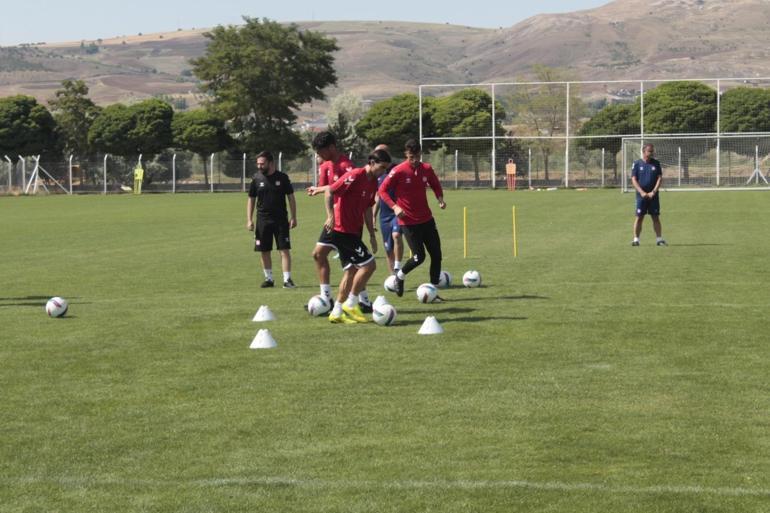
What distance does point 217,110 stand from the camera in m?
81.9

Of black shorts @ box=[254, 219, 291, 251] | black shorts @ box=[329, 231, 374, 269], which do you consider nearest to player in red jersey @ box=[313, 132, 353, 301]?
black shorts @ box=[329, 231, 374, 269]

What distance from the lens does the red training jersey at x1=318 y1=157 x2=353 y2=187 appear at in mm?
14469

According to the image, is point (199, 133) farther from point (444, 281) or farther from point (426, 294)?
point (426, 294)

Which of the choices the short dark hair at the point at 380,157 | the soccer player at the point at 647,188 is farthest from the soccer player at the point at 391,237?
the soccer player at the point at 647,188

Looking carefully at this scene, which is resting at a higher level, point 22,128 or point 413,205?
point 22,128

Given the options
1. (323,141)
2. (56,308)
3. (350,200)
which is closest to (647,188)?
(350,200)

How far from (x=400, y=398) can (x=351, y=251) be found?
15.3ft

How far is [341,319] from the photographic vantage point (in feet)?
44.8

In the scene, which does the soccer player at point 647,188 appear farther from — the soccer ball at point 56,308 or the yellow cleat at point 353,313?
the soccer ball at point 56,308

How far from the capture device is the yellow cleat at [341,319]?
13602mm

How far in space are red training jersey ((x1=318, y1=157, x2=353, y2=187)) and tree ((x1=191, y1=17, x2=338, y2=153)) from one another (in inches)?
2580

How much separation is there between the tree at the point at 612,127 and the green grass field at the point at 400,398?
5051cm

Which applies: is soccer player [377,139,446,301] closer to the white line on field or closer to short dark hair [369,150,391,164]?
short dark hair [369,150,391,164]

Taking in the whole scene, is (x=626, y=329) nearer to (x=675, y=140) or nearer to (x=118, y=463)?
(x=118, y=463)
